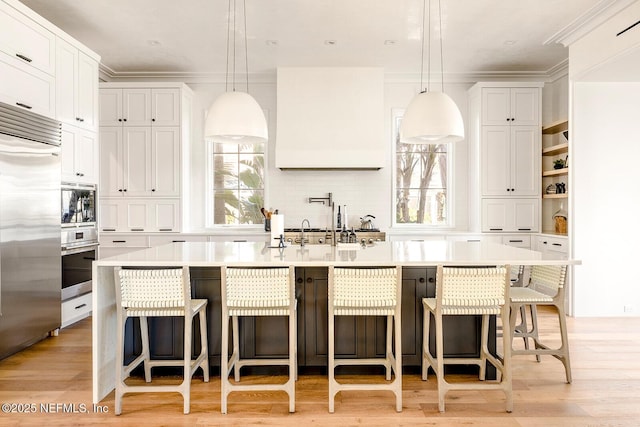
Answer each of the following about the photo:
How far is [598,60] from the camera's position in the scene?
4.21 metres

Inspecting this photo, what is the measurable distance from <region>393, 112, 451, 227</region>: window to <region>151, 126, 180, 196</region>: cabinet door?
3.07 metres

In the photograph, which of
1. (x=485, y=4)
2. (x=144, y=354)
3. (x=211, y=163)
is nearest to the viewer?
(x=144, y=354)

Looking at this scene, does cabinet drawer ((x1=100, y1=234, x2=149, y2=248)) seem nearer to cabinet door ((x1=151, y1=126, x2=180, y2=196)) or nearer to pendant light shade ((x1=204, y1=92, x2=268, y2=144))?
cabinet door ((x1=151, y1=126, x2=180, y2=196))

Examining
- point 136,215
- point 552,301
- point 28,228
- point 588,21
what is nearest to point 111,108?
point 136,215

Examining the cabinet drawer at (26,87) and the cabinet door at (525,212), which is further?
the cabinet door at (525,212)

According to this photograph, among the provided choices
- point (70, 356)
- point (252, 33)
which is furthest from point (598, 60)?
point (70, 356)

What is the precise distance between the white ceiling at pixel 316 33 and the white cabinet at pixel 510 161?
906mm

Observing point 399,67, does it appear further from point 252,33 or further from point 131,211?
point 131,211

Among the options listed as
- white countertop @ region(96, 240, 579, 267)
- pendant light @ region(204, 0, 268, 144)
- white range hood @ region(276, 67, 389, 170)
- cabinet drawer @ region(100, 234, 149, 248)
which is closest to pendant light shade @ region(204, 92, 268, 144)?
pendant light @ region(204, 0, 268, 144)

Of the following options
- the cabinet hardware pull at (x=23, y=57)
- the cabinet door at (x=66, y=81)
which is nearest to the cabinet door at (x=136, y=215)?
the cabinet door at (x=66, y=81)

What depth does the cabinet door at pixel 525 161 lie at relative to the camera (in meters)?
5.69

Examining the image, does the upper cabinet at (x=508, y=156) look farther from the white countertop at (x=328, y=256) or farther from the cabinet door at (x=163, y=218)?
the cabinet door at (x=163, y=218)

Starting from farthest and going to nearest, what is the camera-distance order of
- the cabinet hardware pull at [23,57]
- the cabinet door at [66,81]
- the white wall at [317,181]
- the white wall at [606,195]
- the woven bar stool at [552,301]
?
1. the white wall at [317,181]
2. the white wall at [606,195]
3. the cabinet door at [66,81]
4. the cabinet hardware pull at [23,57]
5. the woven bar stool at [552,301]

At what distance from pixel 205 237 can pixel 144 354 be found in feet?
9.15
